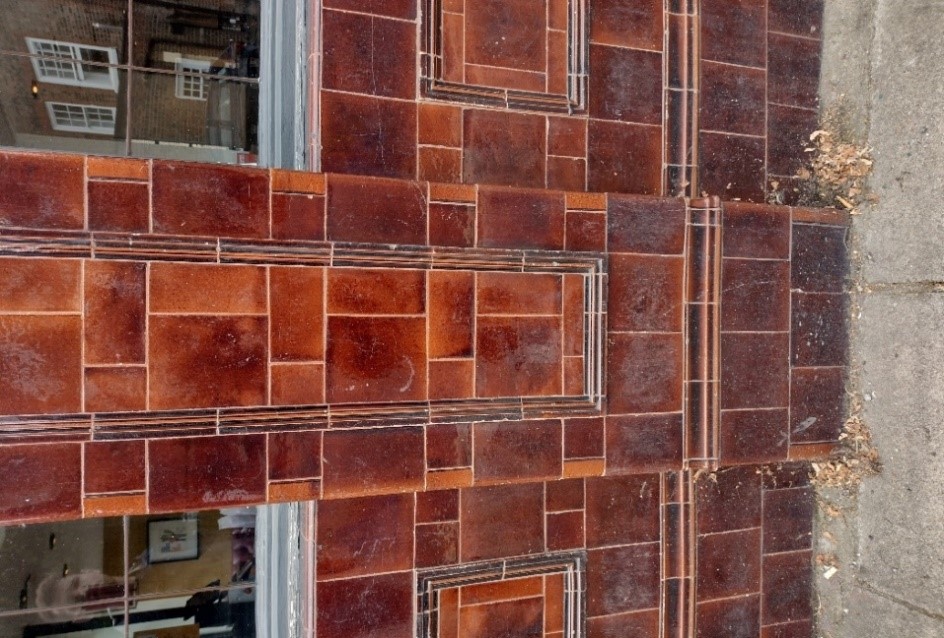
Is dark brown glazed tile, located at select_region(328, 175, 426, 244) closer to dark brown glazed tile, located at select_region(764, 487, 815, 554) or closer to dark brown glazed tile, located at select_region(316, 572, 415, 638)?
dark brown glazed tile, located at select_region(316, 572, 415, 638)

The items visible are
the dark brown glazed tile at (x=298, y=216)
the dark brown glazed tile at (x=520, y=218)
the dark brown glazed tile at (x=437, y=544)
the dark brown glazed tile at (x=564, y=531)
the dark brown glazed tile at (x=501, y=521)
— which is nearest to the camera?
the dark brown glazed tile at (x=298, y=216)

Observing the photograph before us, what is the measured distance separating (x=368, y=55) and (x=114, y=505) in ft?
9.29

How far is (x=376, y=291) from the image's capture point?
3.94 metres

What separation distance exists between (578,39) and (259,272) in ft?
8.30

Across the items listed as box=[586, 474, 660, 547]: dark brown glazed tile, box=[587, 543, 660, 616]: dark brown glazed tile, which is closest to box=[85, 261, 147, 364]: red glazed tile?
box=[586, 474, 660, 547]: dark brown glazed tile

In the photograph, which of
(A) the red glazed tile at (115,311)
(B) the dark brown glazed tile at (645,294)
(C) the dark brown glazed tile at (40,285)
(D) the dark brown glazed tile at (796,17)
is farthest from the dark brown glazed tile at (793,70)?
(C) the dark brown glazed tile at (40,285)

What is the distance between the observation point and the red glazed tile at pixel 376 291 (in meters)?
3.87

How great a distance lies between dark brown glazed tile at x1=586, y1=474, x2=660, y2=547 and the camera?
15.2 ft

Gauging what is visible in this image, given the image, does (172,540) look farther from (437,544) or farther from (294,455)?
(437,544)

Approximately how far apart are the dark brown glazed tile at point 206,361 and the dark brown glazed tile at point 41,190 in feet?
2.22

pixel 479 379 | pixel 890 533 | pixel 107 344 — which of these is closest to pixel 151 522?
pixel 107 344

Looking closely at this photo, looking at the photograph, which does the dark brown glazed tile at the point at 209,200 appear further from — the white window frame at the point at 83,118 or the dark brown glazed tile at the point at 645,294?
the dark brown glazed tile at the point at 645,294

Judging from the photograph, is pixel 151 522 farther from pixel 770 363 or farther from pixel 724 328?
pixel 770 363

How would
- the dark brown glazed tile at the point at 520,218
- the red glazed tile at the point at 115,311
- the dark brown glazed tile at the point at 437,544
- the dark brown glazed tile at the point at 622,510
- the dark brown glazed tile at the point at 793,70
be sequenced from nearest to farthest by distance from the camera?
the red glazed tile at the point at 115,311
the dark brown glazed tile at the point at 520,218
the dark brown glazed tile at the point at 437,544
the dark brown glazed tile at the point at 622,510
the dark brown glazed tile at the point at 793,70
